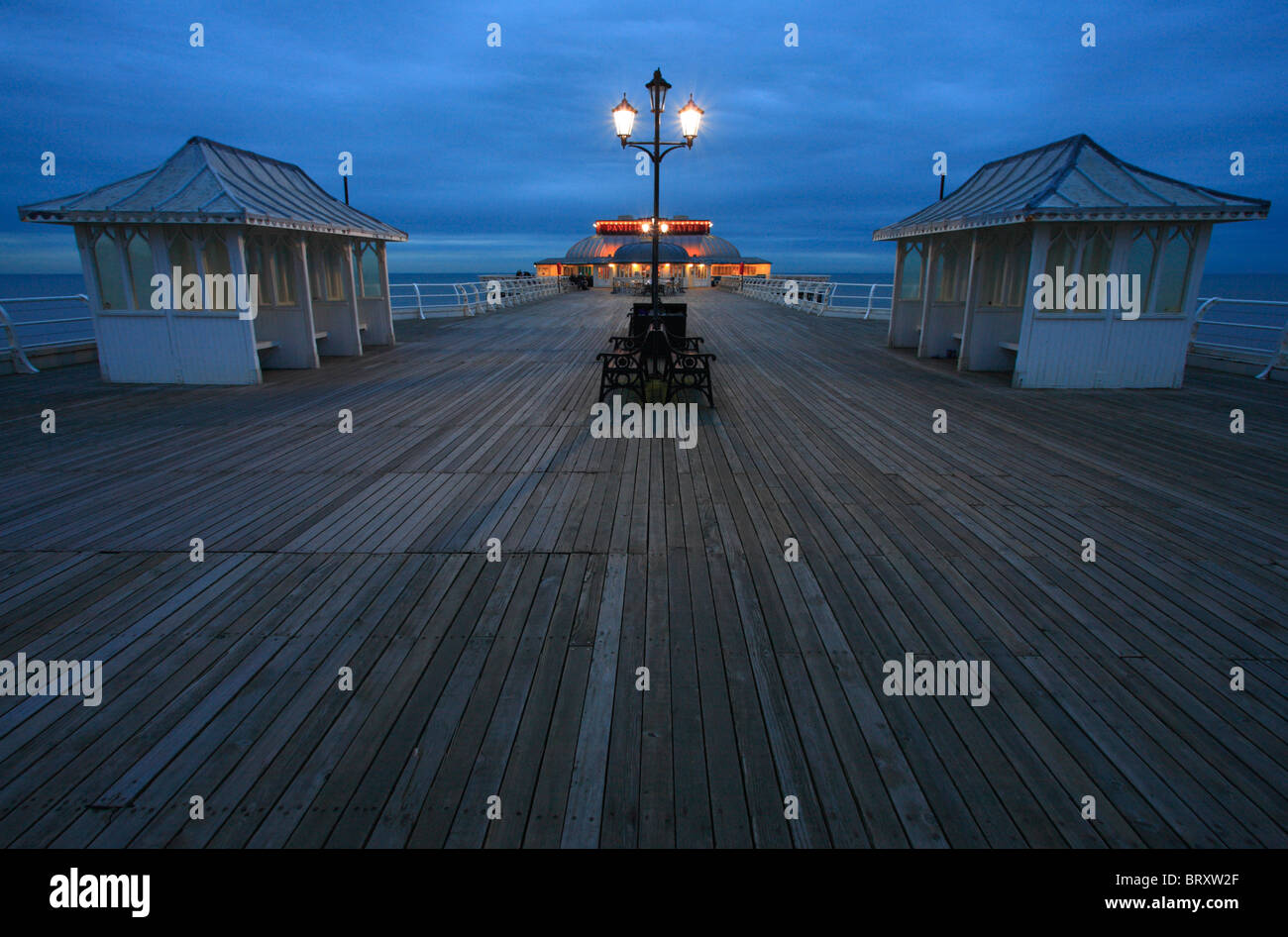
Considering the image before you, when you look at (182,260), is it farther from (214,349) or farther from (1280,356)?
(1280,356)

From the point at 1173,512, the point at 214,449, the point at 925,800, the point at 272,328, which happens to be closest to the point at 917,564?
the point at 925,800

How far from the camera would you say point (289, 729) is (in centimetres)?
255

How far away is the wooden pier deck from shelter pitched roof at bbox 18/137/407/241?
3.56 metres

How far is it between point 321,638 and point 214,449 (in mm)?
4286

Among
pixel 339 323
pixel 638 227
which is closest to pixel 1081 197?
pixel 339 323

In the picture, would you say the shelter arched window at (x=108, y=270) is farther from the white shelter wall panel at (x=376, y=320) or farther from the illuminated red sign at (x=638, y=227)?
the illuminated red sign at (x=638, y=227)

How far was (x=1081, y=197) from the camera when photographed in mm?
8766

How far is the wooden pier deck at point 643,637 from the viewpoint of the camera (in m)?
2.19

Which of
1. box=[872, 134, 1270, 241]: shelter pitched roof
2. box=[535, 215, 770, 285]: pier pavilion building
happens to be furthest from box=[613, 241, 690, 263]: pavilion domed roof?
box=[872, 134, 1270, 241]: shelter pitched roof

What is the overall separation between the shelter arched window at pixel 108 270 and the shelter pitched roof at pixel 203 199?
1.67 feet

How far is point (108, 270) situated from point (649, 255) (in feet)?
119

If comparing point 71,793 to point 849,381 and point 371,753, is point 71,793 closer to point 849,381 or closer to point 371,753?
point 371,753

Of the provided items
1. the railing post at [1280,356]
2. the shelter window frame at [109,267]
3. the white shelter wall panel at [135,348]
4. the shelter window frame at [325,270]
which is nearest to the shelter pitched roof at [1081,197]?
the railing post at [1280,356]

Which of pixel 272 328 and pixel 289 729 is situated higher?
pixel 272 328
